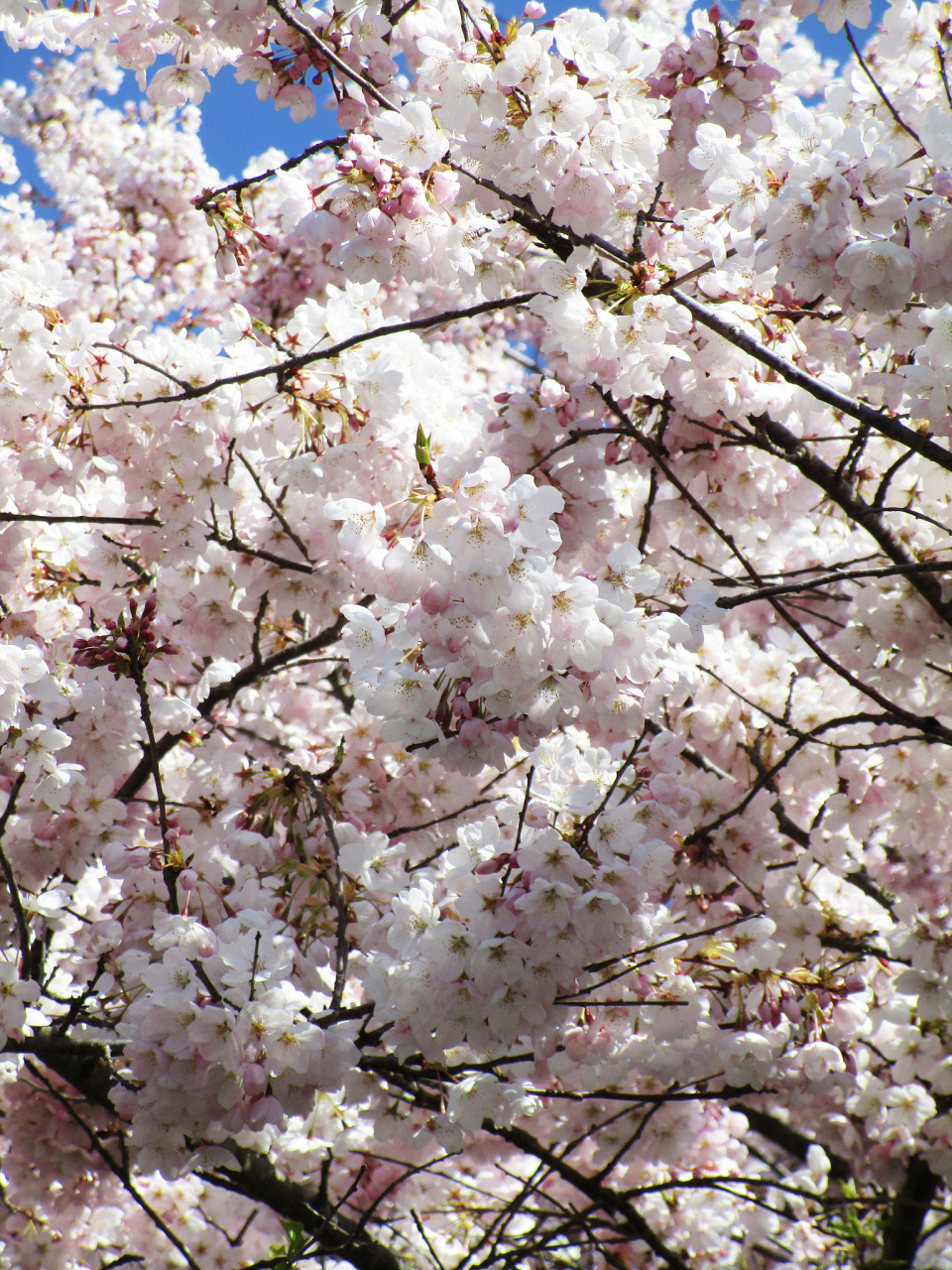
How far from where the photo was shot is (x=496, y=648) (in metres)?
1.68

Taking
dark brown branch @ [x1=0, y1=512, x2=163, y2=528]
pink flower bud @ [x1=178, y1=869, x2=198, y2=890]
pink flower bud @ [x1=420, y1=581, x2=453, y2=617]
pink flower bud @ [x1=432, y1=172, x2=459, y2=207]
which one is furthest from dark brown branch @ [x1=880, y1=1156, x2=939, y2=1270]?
pink flower bud @ [x1=432, y1=172, x2=459, y2=207]

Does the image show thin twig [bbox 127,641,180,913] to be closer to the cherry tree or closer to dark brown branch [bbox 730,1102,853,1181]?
the cherry tree

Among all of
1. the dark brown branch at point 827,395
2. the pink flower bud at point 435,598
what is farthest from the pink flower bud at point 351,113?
the pink flower bud at point 435,598

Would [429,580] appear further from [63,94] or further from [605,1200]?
[63,94]

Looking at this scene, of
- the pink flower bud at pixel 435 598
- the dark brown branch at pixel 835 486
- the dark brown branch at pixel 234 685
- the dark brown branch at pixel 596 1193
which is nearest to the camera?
the pink flower bud at pixel 435 598

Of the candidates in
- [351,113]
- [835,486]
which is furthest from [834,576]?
[351,113]

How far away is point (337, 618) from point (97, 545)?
3.15 feet

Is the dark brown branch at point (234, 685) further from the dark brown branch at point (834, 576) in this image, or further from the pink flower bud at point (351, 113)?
the dark brown branch at point (834, 576)

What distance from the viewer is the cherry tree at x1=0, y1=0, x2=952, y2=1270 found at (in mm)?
1911

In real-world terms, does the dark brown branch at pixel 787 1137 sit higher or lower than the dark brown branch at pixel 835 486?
lower

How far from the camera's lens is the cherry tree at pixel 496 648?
75.2 inches

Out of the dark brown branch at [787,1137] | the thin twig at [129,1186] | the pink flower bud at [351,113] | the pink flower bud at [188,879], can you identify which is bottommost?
the thin twig at [129,1186]

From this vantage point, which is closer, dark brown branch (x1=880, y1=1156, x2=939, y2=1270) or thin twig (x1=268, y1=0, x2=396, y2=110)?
thin twig (x1=268, y1=0, x2=396, y2=110)

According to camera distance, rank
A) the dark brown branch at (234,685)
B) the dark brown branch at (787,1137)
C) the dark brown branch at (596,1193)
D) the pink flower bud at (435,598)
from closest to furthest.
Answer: the pink flower bud at (435,598) < the dark brown branch at (596,1193) < the dark brown branch at (234,685) < the dark brown branch at (787,1137)
